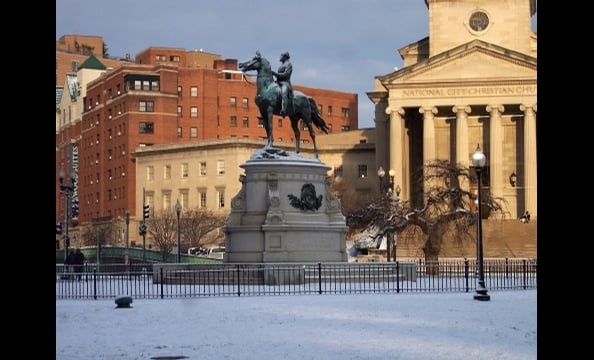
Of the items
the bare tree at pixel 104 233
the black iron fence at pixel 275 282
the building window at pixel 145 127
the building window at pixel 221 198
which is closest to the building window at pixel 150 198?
the bare tree at pixel 104 233

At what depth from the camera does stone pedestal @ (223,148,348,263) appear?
123 ft

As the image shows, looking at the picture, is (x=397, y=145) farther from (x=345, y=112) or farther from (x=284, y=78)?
(x=345, y=112)

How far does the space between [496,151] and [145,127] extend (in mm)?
53251

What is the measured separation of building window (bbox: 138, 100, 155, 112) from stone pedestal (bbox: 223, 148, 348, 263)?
9338 centimetres

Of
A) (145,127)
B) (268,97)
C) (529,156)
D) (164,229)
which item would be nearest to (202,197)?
(145,127)

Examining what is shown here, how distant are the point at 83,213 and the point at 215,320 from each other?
129298 millimetres

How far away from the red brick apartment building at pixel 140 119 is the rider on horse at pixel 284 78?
92.2m

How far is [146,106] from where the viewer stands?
132m

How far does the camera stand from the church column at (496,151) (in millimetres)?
95688

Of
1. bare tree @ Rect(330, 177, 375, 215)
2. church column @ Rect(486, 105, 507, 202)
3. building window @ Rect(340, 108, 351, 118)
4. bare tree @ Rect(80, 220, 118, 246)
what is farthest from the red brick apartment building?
church column @ Rect(486, 105, 507, 202)

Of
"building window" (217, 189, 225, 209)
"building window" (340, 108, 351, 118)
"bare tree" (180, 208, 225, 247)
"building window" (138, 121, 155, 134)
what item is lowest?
"bare tree" (180, 208, 225, 247)

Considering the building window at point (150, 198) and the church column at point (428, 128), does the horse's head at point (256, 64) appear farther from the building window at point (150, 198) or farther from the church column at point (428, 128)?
the building window at point (150, 198)

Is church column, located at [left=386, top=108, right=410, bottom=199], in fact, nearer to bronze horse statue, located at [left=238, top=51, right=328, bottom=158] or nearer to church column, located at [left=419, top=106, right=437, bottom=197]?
Answer: church column, located at [left=419, top=106, right=437, bottom=197]
